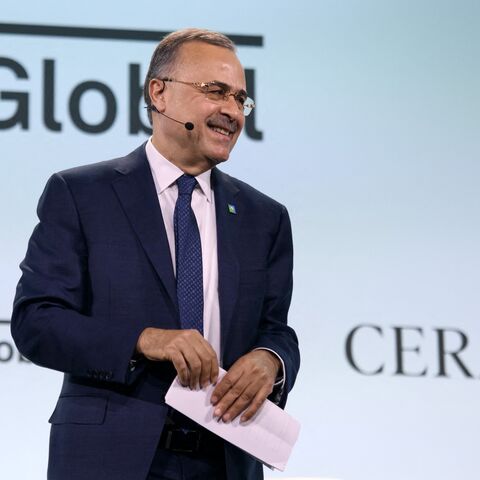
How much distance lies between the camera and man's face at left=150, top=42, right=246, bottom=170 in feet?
6.88

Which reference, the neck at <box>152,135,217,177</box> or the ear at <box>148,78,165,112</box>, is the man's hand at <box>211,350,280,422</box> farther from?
the ear at <box>148,78,165,112</box>

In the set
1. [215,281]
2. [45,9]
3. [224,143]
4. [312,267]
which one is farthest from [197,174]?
[45,9]

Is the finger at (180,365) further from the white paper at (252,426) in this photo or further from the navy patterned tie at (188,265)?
the navy patterned tie at (188,265)

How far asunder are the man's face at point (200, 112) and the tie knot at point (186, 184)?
4cm

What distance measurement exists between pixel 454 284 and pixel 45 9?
1655mm

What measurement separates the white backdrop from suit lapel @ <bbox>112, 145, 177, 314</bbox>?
1.25 meters

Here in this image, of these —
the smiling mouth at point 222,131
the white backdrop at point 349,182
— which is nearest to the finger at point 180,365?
the smiling mouth at point 222,131

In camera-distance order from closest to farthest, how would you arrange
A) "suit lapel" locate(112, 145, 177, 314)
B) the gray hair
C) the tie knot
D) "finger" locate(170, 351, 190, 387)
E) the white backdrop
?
1. "finger" locate(170, 351, 190, 387)
2. "suit lapel" locate(112, 145, 177, 314)
3. the tie knot
4. the gray hair
5. the white backdrop

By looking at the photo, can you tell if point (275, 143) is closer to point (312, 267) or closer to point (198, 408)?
point (312, 267)

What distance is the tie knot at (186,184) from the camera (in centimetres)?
207

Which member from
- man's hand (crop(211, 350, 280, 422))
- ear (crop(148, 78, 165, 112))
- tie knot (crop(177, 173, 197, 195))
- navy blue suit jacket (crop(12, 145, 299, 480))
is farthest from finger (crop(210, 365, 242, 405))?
ear (crop(148, 78, 165, 112))

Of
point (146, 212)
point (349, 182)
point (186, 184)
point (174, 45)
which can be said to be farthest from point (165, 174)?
point (349, 182)

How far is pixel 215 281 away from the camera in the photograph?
1995 millimetres

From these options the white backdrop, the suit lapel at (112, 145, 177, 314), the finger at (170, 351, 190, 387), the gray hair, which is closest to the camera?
the finger at (170, 351, 190, 387)
